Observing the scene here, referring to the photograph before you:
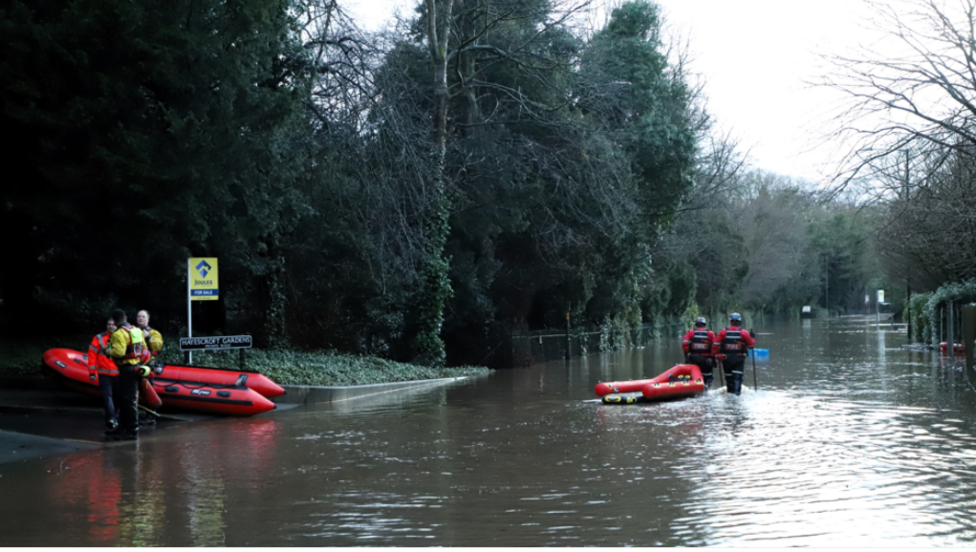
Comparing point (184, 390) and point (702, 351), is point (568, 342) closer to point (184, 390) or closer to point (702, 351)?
point (702, 351)

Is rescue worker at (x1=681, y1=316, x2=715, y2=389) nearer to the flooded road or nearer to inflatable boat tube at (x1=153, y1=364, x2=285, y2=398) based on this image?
the flooded road

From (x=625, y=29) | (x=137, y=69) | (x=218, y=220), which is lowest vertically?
(x=218, y=220)

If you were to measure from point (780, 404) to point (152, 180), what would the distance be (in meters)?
12.6

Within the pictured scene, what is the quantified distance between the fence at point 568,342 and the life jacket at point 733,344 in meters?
12.5

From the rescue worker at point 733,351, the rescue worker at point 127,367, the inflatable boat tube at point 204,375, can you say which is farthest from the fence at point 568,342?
the rescue worker at point 127,367

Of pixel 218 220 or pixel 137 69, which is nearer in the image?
pixel 137 69

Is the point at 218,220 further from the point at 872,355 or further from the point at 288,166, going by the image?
the point at 872,355

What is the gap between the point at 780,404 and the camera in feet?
57.1

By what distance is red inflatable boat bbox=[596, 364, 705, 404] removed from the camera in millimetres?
17516

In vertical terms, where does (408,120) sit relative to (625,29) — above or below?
below

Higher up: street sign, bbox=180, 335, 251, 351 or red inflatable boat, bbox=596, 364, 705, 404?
street sign, bbox=180, 335, 251, 351

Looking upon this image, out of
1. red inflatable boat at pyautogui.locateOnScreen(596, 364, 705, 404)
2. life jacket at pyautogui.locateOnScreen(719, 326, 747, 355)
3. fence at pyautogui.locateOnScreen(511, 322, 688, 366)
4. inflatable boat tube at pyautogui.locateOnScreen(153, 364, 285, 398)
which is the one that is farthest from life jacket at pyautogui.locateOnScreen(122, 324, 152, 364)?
fence at pyautogui.locateOnScreen(511, 322, 688, 366)

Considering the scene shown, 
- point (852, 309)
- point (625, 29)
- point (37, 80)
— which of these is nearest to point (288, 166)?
point (37, 80)

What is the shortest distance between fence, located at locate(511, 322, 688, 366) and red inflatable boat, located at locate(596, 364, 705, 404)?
41.1 ft
